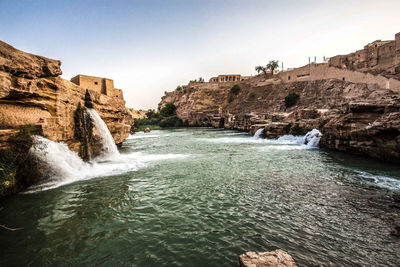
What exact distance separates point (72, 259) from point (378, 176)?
916 centimetres

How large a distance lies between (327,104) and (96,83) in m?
35.8

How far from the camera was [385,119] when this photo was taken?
367 inches

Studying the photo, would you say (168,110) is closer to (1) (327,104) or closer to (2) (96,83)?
(1) (327,104)

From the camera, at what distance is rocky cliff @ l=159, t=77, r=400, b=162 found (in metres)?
9.68

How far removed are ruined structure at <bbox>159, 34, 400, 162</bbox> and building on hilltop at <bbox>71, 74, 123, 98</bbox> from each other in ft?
49.9

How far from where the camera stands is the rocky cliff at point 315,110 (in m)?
9.68

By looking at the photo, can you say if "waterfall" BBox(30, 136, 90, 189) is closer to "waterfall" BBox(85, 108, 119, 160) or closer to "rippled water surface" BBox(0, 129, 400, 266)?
"rippled water surface" BBox(0, 129, 400, 266)

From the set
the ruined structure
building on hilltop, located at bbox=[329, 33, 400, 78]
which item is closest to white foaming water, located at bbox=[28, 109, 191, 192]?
the ruined structure

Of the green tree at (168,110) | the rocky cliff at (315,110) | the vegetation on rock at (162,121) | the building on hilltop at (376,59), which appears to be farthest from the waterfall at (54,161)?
the green tree at (168,110)

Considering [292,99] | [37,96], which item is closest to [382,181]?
[37,96]

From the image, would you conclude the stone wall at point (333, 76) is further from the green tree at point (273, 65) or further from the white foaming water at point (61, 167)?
the white foaming water at point (61, 167)

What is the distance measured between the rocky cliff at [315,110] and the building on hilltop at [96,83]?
49.9 ft

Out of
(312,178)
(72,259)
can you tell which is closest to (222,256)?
(72,259)

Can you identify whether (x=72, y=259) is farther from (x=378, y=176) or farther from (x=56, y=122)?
(x=378, y=176)
